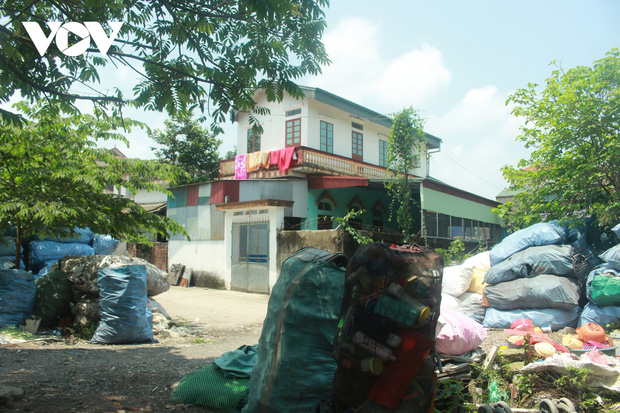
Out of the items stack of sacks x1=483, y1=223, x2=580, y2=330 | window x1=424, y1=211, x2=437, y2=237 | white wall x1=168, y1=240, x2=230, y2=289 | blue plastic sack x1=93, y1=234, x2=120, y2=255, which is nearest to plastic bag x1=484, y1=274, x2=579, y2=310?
stack of sacks x1=483, y1=223, x2=580, y2=330

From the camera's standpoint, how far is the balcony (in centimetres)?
1495

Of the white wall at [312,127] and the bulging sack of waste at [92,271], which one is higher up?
the white wall at [312,127]

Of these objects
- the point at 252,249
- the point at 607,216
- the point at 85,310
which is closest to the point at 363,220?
the point at 252,249

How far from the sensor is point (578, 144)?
732cm

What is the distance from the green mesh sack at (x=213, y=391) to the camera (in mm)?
3264

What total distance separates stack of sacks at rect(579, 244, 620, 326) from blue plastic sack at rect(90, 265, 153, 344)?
19.5 ft

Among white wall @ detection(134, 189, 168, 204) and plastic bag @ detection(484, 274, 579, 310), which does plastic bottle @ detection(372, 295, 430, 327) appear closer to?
plastic bag @ detection(484, 274, 579, 310)

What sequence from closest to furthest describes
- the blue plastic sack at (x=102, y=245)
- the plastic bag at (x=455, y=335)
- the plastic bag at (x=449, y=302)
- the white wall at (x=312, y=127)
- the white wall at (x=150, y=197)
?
the plastic bag at (x=455, y=335)
the plastic bag at (x=449, y=302)
the blue plastic sack at (x=102, y=245)
the white wall at (x=312, y=127)
the white wall at (x=150, y=197)

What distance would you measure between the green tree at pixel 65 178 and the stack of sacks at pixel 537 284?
521 centimetres

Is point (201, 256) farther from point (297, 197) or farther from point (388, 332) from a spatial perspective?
point (388, 332)

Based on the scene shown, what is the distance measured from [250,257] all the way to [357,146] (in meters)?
7.67

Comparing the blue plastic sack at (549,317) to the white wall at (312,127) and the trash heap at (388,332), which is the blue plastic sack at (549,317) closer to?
the trash heap at (388,332)

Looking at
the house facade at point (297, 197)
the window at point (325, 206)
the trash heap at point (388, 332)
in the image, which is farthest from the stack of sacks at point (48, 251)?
the trash heap at point (388, 332)

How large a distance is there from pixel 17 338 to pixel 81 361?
1.59m
